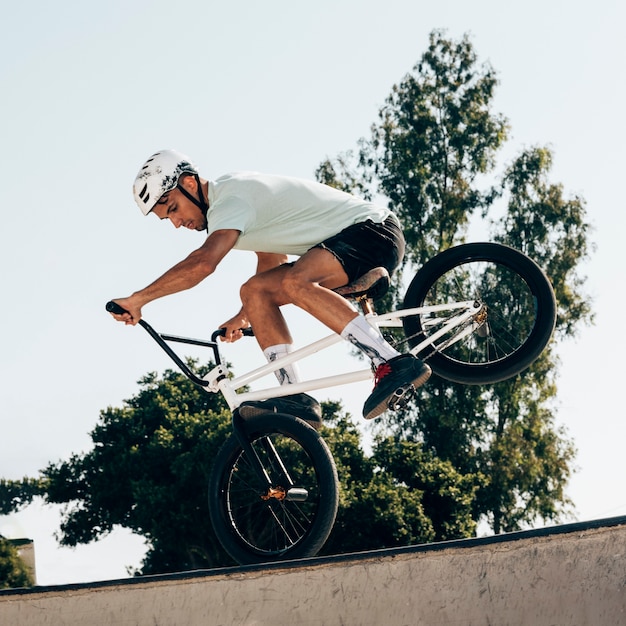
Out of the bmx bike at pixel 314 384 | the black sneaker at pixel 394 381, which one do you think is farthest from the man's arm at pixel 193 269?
the black sneaker at pixel 394 381

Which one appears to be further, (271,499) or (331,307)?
(271,499)

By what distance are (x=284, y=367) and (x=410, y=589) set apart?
1906mm

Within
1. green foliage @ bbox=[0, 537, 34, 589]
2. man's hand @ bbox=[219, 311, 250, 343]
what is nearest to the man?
man's hand @ bbox=[219, 311, 250, 343]

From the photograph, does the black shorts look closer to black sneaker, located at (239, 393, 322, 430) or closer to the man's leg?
the man's leg

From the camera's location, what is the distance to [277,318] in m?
5.84

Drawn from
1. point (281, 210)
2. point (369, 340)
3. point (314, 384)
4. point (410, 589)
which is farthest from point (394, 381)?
point (410, 589)

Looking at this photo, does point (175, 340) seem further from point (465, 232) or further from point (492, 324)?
point (465, 232)

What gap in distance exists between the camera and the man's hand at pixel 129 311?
5539 millimetres

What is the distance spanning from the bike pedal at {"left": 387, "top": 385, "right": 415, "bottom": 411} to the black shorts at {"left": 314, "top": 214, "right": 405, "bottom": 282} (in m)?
0.81

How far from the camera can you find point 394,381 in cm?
534

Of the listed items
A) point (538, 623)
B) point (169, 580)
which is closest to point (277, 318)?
point (169, 580)

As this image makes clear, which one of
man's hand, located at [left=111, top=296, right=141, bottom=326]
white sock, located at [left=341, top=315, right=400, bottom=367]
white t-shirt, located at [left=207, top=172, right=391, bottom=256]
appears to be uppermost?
white t-shirt, located at [left=207, top=172, right=391, bottom=256]

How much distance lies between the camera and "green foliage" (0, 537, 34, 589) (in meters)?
41.7

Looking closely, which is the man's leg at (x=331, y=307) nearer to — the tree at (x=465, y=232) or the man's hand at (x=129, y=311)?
the man's hand at (x=129, y=311)
